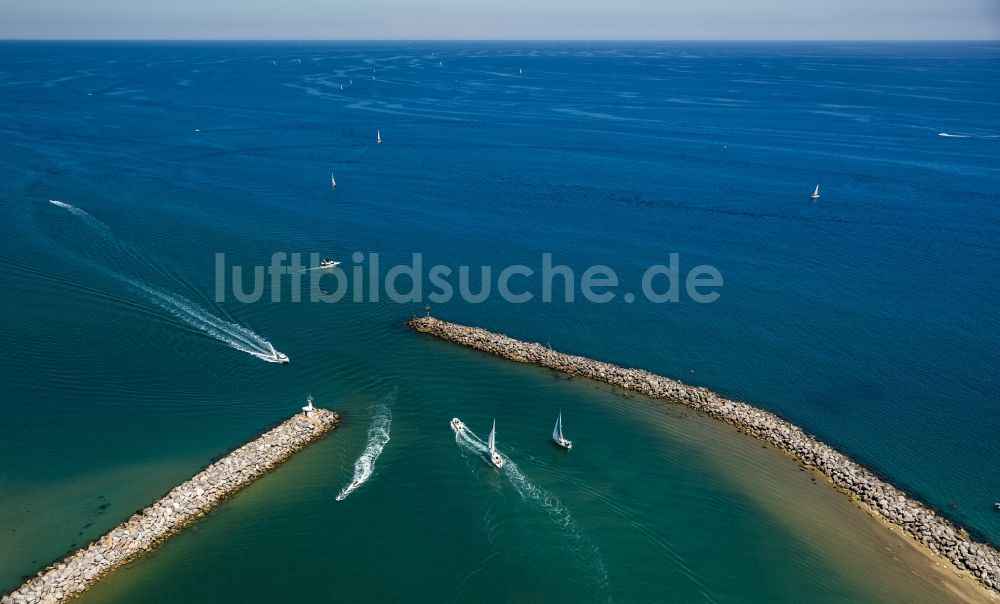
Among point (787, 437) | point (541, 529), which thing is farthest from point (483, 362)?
point (787, 437)

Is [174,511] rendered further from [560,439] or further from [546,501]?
[560,439]

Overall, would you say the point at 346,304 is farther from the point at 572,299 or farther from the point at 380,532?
the point at 380,532

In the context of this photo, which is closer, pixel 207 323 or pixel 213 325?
pixel 213 325

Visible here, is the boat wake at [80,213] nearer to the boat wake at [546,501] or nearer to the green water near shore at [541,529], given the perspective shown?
the green water near shore at [541,529]

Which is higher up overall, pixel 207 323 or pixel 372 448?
pixel 207 323

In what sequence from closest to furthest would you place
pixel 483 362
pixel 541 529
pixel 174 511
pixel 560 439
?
1. pixel 174 511
2. pixel 541 529
3. pixel 560 439
4. pixel 483 362

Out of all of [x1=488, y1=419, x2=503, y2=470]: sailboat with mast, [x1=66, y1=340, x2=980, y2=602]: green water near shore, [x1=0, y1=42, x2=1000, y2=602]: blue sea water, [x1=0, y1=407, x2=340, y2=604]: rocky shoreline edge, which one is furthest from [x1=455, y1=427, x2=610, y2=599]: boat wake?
[x1=0, y1=407, x2=340, y2=604]: rocky shoreline edge

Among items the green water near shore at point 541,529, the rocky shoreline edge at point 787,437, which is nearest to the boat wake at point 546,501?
the green water near shore at point 541,529
